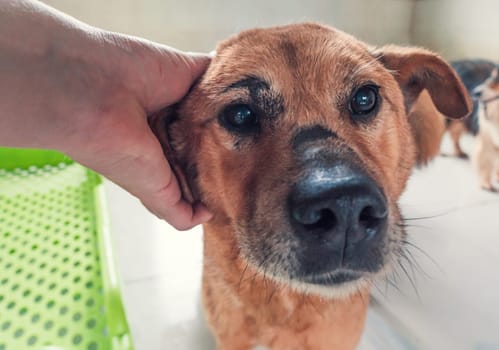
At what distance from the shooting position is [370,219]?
2.56 ft

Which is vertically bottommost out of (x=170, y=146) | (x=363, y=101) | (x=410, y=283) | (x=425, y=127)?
(x=410, y=283)

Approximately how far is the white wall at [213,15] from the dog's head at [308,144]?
5.25ft

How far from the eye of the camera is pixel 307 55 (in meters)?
1.02

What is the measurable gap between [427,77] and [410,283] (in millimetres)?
780

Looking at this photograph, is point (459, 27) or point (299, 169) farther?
point (459, 27)

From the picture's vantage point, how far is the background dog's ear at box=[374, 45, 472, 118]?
1180 millimetres

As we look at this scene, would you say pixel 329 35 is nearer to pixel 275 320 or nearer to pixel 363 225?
pixel 363 225

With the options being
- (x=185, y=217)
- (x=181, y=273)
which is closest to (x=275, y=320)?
(x=185, y=217)

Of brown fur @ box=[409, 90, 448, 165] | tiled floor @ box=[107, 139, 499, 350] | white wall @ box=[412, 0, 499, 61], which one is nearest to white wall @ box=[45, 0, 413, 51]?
white wall @ box=[412, 0, 499, 61]

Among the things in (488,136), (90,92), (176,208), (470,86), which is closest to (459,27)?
(470,86)

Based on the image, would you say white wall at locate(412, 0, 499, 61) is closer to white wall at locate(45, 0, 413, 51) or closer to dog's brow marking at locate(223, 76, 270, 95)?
white wall at locate(45, 0, 413, 51)

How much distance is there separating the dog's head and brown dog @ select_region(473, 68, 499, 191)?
1.18 m

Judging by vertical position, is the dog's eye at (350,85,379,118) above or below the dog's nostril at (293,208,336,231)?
above

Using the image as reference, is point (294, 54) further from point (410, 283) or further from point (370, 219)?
point (410, 283)
